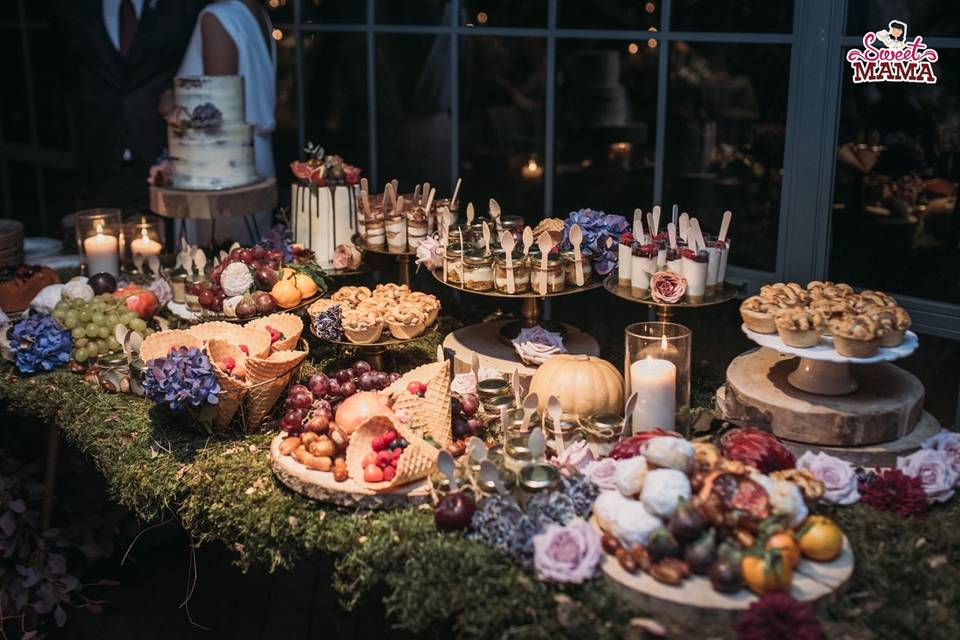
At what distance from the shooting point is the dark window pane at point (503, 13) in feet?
12.3

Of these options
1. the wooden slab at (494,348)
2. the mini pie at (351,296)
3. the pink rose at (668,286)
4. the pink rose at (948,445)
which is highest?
the pink rose at (668,286)

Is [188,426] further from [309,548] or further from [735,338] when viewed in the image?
[735,338]

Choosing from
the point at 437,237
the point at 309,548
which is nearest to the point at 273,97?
the point at 437,237

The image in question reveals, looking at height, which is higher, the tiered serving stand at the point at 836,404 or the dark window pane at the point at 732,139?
the dark window pane at the point at 732,139

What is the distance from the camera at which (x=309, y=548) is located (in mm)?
2551

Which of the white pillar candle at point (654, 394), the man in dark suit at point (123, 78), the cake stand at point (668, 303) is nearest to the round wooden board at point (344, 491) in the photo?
the white pillar candle at point (654, 394)

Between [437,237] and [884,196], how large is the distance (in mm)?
1391

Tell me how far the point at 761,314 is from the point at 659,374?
1.02ft

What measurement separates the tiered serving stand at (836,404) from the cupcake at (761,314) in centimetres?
2

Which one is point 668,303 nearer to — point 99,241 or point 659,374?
point 659,374

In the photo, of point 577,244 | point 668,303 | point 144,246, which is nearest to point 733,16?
point 577,244

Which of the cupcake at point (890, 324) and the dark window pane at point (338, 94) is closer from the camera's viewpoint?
the cupcake at point (890, 324)

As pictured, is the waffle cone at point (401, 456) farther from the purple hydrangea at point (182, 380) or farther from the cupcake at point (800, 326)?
the cupcake at point (800, 326)

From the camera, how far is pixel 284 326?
3.22 metres
